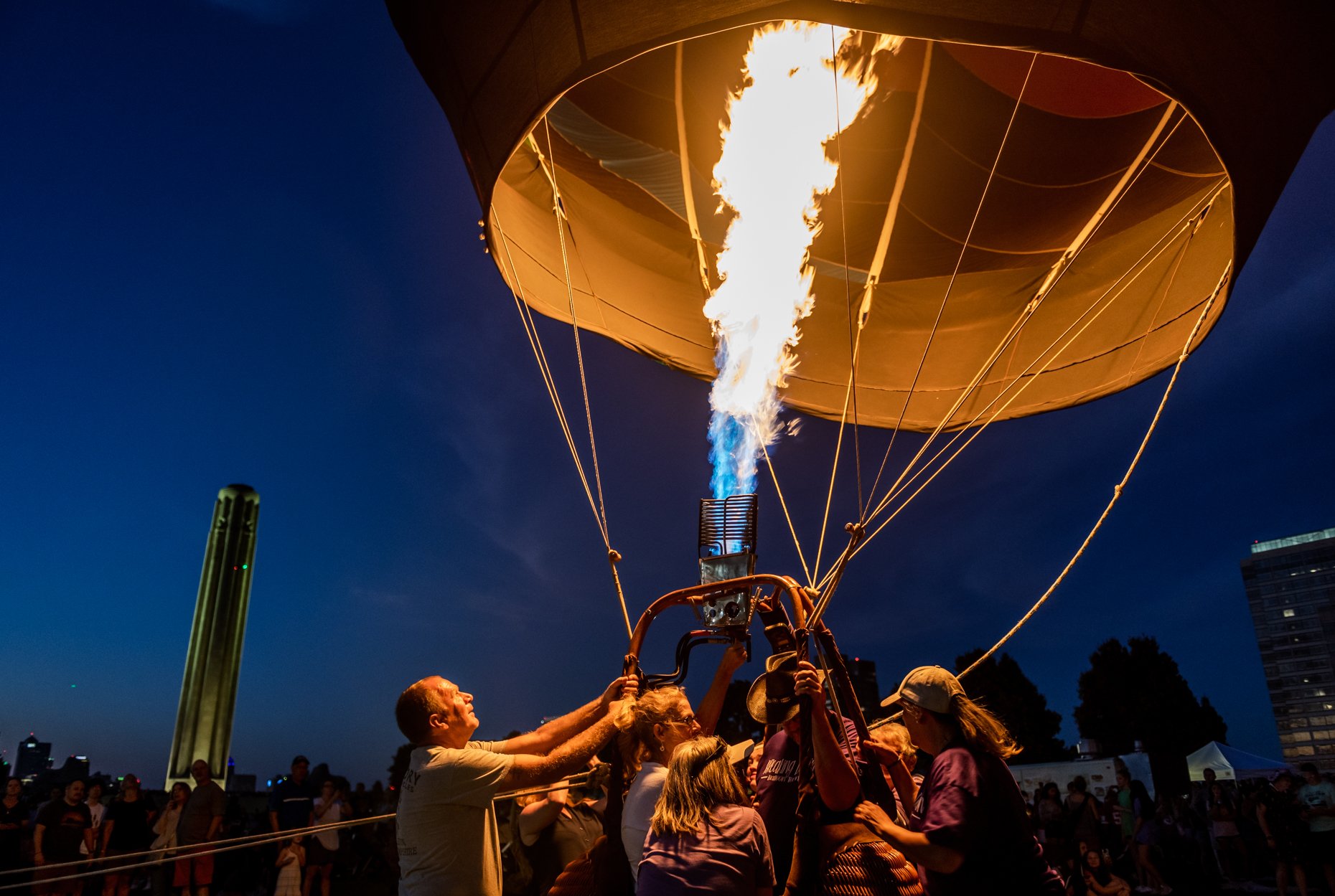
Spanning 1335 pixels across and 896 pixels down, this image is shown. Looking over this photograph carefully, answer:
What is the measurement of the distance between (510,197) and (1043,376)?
4.39m

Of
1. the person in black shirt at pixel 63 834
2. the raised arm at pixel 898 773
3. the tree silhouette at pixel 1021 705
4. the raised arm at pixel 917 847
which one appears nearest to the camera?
the raised arm at pixel 917 847

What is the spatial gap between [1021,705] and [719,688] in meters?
34.0

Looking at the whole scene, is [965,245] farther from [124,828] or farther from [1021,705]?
[1021,705]

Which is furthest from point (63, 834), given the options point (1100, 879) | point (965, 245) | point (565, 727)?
point (1100, 879)

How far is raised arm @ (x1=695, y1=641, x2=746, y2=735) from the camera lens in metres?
3.29

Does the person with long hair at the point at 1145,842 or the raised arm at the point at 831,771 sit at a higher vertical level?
the raised arm at the point at 831,771

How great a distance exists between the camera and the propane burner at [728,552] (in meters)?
3.33

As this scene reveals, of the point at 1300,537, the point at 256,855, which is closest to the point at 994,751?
the point at 256,855

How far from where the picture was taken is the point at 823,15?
2.72 m

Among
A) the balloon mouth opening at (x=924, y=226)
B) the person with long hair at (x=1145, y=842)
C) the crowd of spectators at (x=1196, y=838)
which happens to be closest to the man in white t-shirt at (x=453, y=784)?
the balloon mouth opening at (x=924, y=226)

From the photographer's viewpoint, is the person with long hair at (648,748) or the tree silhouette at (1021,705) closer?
the person with long hair at (648,748)

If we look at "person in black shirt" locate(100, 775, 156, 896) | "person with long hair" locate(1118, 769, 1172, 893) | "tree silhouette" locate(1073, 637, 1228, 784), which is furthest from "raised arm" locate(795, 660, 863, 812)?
"tree silhouette" locate(1073, 637, 1228, 784)

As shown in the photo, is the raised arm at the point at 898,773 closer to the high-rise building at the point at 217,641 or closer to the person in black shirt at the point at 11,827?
the person in black shirt at the point at 11,827

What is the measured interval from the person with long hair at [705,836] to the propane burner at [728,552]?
39.6 inches
